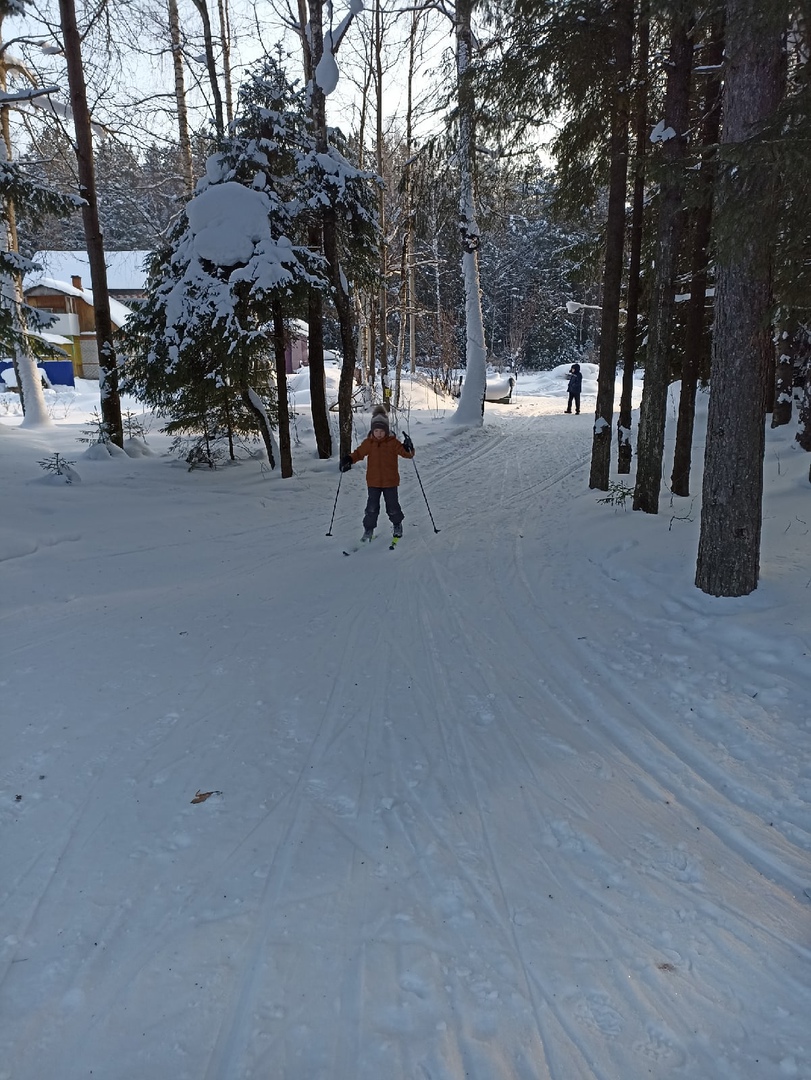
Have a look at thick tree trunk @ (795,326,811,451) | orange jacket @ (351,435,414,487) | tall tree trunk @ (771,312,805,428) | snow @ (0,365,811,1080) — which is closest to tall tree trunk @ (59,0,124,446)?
snow @ (0,365,811,1080)

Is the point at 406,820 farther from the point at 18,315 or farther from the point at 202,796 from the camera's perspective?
the point at 18,315

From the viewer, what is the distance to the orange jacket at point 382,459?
8102 mm

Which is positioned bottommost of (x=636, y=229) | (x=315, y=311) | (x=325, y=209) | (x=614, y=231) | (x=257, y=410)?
(x=257, y=410)

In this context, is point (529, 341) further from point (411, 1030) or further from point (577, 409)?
point (411, 1030)

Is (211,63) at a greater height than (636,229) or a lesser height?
greater

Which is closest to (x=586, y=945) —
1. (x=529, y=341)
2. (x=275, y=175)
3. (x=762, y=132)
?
(x=762, y=132)

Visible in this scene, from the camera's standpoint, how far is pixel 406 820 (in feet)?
10.8

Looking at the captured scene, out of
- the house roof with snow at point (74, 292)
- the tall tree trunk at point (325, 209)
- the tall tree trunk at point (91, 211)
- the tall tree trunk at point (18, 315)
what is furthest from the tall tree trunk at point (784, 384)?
the house roof with snow at point (74, 292)

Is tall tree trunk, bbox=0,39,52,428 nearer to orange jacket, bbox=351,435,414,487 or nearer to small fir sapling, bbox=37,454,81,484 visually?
small fir sapling, bbox=37,454,81,484

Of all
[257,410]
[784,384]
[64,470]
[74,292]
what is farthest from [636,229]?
[74,292]

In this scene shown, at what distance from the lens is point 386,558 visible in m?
7.62

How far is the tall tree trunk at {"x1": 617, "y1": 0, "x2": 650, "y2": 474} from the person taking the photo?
27.6ft

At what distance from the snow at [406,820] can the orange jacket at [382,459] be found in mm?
1482

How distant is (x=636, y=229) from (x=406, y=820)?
955 centimetres
